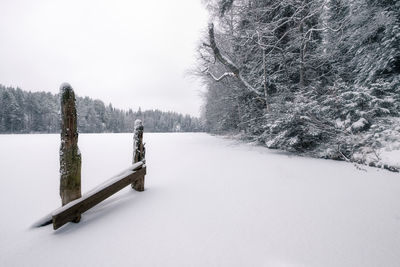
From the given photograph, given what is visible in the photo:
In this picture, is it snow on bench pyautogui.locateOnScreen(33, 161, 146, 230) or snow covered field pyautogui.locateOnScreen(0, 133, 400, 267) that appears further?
snow on bench pyautogui.locateOnScreen(33, 161, 146, 230)

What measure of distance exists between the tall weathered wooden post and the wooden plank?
0.13 m

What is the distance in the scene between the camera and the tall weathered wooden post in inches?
95.5

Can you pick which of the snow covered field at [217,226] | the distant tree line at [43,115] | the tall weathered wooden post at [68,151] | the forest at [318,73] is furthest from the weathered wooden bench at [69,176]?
the distant tree line at [43,115]

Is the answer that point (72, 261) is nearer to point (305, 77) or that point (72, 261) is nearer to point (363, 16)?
point (305, 77)

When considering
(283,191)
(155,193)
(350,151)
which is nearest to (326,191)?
(283,191)

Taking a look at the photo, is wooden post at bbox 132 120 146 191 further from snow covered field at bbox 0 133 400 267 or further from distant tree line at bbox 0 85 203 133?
distant tree line at bbox 0 85 203 133

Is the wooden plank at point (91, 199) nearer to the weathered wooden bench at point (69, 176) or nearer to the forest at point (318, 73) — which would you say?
the weathered wooden bench at point (69, 176)

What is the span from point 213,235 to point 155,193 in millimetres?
1798

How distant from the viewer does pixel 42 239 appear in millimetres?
2119

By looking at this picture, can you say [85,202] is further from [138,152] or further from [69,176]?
[138,152]

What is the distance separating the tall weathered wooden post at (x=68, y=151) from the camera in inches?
95.5

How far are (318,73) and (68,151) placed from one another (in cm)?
1234

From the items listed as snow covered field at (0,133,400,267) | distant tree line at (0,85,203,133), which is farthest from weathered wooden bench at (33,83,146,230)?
distant tree line at (0,85,203,133)

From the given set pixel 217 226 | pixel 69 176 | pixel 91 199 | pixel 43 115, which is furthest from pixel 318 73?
pixel 43 115
